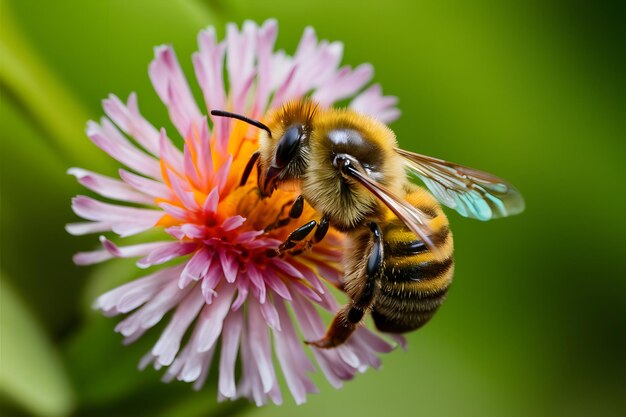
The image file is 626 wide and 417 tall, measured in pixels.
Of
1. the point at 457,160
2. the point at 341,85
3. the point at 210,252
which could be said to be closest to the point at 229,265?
the point at 210,252

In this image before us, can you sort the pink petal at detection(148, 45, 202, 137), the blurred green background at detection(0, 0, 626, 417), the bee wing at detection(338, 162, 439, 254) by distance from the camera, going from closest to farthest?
the bee wing at detection(338, 162, 439, 254) → the pink petal at detection(148, 45, 202, 137) → the blurred green background at detection(0, 0, 626, 417)

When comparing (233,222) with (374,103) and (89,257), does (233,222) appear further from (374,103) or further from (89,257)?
(374,103)

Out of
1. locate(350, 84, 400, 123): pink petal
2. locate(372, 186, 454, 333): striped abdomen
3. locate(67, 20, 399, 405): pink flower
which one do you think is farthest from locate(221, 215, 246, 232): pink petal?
locate(350, 84, 400, 123): pink petal

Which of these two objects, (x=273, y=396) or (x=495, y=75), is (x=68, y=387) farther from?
(x=495, y=75)

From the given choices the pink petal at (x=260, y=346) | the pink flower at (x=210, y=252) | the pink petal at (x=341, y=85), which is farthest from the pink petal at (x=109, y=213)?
the pink petal at (x=341, y=85)

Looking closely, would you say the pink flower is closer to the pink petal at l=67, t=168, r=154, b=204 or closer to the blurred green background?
the pink petal at l=67, t=168, r=154, b=204

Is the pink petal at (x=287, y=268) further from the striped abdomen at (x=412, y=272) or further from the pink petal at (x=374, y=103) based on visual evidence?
the pink petal at (x=374, y=103)
